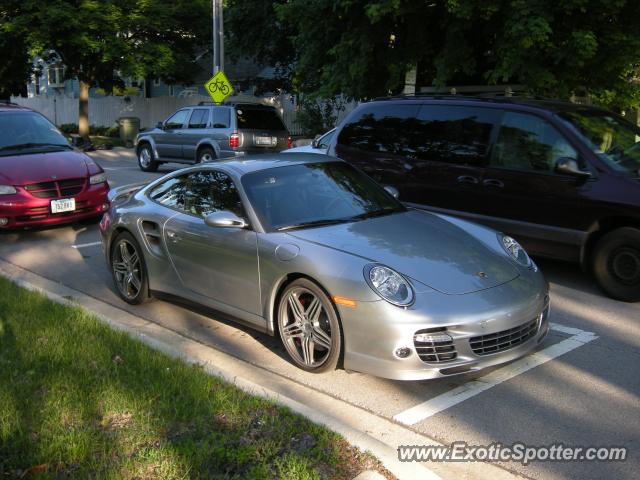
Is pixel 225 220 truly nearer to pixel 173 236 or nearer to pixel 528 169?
pixel 173 236

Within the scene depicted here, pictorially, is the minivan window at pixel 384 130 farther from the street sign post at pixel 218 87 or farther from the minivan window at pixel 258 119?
the street sign post at pixel 218 87

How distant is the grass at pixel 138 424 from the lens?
3.10m

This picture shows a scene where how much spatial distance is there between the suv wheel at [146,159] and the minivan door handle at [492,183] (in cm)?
1275

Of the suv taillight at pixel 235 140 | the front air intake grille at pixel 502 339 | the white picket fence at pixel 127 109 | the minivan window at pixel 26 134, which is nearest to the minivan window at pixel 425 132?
the front air intake grille at pixel 502 339

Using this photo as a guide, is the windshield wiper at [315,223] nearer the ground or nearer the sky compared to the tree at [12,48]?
nearer the ground

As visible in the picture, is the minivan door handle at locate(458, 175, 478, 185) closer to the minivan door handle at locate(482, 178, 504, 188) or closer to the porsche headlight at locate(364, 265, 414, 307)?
the minivan door handle at locate(482, 178, 504, 188)

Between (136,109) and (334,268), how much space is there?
30387 millimetres

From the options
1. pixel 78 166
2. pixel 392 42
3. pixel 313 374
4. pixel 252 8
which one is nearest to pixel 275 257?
pixel 313 374

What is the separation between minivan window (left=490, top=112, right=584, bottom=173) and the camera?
650 cm

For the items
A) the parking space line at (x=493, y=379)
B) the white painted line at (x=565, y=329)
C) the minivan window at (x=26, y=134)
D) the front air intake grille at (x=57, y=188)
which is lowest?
the white painted line at (x=565, y=329)

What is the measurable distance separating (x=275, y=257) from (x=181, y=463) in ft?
5.82

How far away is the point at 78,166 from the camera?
364 inches

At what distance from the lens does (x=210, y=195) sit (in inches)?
Answer: 213

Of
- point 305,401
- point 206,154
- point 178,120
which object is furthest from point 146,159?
point 305,401
